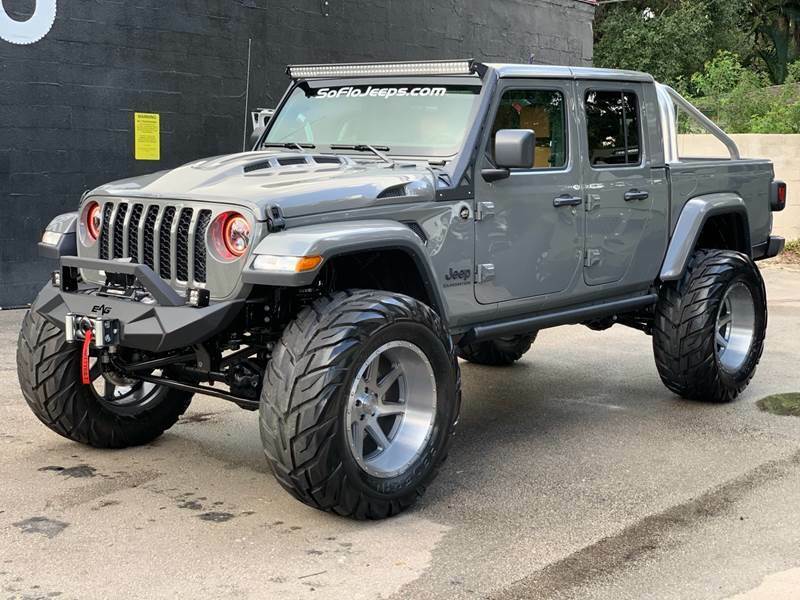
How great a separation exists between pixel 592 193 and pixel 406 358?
178 cm

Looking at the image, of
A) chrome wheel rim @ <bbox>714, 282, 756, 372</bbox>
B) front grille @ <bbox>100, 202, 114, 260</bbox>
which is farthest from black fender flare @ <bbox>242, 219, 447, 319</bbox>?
chrome wheel rim @ <bbox>714, 282, 756, 372</bbox>

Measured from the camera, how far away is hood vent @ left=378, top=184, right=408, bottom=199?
485cm

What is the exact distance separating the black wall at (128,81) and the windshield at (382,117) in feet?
15.2

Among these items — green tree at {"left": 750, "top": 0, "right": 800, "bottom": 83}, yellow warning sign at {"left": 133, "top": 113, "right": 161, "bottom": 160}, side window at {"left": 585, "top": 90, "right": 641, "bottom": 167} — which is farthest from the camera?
green tree at {"left": 750, "top": 0, "right": 800, "bottom": 83}

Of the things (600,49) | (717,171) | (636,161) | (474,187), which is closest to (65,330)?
(474,187)

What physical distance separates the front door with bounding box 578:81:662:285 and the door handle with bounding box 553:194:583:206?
0.34 feet

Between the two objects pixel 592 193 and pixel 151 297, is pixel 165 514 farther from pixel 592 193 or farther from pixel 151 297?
pixel 592 193

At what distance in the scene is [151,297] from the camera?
4.64m

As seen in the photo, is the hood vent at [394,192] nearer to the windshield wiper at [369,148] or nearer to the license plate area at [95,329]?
the windshield wiper at [369,148]

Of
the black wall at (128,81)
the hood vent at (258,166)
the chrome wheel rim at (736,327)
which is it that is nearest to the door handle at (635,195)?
the chrome wheel rim at (736,327)

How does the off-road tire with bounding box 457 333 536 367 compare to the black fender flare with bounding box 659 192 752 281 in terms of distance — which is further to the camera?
the off-road tire with bounding box 457 333 536 367

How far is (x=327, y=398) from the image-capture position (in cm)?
427

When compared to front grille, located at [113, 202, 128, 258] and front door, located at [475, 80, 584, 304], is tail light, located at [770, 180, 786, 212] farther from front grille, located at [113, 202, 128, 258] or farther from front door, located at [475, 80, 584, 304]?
front grille, located at [113, 202, 128, 258]

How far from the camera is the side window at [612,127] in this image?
6.10 m
